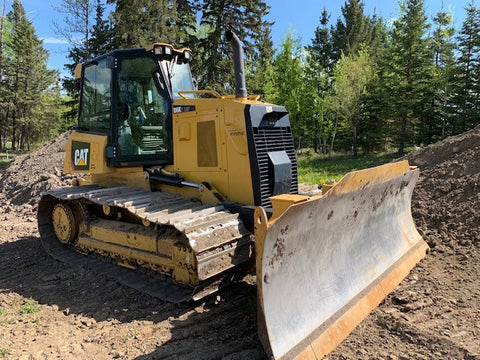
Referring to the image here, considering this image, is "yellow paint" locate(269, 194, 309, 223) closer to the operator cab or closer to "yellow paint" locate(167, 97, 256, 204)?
"yellow paint" locate(167, 97, 256, 204)

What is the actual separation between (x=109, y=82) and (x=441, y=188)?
18.8 ft

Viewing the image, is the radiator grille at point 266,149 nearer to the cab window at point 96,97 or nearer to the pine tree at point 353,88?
the cab window at point 96,97

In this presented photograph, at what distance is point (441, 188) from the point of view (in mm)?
6543

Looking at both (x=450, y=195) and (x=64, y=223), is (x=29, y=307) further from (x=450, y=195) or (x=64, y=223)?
(x=450, y=195)

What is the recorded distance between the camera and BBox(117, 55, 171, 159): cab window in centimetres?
524

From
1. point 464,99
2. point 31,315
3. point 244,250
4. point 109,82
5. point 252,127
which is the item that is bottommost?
point 31,315

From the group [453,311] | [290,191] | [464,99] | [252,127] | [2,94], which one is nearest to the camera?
[453,311]

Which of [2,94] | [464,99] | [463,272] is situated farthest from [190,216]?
[2,94]

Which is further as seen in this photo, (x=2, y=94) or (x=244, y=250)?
(x=2, y=94)

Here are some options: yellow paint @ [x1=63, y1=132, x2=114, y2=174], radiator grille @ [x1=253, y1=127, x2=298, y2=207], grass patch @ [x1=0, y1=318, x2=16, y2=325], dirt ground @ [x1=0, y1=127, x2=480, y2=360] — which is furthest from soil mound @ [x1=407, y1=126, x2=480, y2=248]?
grass patch @ [x1=0, y1=318, x2=16, y2=325]

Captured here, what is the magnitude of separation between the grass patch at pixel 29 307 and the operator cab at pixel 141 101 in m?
2.06

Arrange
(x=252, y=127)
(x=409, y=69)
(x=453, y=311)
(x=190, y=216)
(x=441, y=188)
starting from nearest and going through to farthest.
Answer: (x=453, y=311) < (x=190, y=216) < (x=252, y=127) < (x=441, y=188) < (x=409, y=69)

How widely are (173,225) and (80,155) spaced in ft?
9.77

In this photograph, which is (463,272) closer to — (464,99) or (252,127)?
(252,127)
